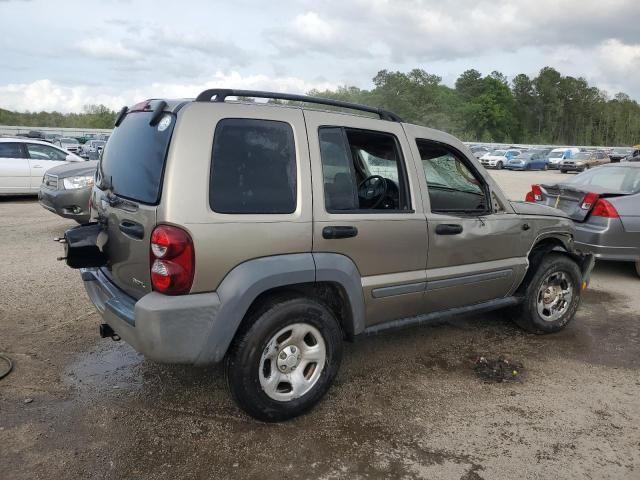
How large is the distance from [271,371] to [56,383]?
1.60m

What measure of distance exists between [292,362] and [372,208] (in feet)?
3.77

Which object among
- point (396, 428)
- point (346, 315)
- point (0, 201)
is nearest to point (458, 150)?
point (346, 315)

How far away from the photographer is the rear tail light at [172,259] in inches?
105

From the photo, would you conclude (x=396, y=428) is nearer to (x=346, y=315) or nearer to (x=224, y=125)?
(x=346, y=315)

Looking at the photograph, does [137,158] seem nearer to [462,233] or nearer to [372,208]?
[372,208]

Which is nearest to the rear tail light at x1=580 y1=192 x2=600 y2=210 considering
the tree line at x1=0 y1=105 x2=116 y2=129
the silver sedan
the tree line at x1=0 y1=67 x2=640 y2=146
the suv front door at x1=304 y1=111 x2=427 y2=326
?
the silver sedan

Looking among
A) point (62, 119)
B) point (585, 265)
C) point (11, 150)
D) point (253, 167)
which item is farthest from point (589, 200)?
point (62, 119)

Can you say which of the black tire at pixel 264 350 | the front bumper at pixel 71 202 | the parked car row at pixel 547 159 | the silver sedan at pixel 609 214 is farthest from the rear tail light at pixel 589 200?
the parked car row at pixel 547 159

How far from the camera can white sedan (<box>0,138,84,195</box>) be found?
38.5ft

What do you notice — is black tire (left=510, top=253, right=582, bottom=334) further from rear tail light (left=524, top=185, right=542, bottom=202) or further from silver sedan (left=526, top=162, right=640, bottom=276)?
rear tail light (left=524, top=185, right=542, bottom=202)

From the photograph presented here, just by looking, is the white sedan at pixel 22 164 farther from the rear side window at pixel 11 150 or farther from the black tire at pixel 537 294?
the black tire at pixel 537 294

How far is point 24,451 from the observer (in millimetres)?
2795

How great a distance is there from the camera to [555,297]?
4.75m

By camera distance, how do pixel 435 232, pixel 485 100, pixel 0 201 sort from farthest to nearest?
pixel 485 100
pixel 0 201
pixel 435 232
